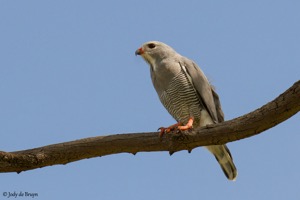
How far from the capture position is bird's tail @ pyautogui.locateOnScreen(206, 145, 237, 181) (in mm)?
7223

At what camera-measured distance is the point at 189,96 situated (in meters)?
7.23

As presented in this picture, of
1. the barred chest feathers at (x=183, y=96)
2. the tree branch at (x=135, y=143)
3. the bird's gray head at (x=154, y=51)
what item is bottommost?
the tree branch at (x=135, y=143)

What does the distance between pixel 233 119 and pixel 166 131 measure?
0.84 meters

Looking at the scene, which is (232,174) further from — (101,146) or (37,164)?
(37,164)

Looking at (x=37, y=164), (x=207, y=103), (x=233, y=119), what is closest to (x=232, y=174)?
(x=207, y=103)

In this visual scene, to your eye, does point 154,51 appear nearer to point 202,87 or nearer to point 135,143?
point 202,87

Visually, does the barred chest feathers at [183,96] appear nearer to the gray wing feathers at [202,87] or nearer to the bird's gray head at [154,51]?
the gray wing feathers at [202,87]

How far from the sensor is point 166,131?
552cm

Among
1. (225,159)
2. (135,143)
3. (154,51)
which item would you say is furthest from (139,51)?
(135,143)

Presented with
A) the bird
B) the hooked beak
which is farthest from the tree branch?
the hooked beak

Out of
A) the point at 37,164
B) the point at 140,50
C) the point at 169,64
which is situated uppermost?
the point at 140,50

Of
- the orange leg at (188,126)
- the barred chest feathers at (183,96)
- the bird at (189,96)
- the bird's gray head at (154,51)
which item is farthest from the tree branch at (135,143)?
the bird's gray head at (154,51)

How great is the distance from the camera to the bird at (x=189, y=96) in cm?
723

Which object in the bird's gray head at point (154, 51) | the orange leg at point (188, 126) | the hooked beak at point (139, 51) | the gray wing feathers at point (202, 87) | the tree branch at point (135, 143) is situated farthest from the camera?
the hooked beak at point (139, 51)
